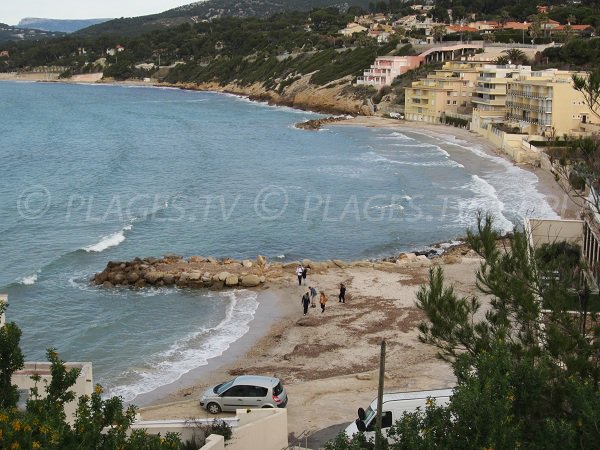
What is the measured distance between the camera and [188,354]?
22156mm

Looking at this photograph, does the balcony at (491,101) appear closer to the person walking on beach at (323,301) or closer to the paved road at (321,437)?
the person walking on beach at (323,301)

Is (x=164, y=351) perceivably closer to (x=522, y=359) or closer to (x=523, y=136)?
(x=522, y=359)

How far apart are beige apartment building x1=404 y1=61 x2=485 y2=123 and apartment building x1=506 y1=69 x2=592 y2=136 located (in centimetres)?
1237

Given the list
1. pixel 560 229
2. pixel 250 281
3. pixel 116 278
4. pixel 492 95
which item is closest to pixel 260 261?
pixel 250 281

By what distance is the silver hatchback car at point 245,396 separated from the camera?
53.0ft

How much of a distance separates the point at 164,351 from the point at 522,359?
1436 cm

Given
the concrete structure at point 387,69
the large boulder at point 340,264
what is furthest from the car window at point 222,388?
the concrete structure at point 387,69

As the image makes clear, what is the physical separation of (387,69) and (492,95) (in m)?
30.3

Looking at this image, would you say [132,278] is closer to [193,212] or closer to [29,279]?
[29,279]

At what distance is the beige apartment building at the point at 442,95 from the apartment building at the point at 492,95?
3.97 m

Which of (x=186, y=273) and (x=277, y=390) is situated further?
(x=186, y=273)

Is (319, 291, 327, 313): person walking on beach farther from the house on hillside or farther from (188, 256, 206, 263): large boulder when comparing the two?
the house on hillside

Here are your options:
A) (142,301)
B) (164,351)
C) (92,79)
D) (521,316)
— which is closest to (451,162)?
(142,301)

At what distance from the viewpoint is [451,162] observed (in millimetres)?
56531
